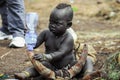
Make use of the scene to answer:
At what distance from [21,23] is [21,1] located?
1.10 ft

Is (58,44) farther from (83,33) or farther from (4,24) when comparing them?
(83,33)

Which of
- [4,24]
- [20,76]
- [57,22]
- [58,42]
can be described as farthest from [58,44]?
[4,24]

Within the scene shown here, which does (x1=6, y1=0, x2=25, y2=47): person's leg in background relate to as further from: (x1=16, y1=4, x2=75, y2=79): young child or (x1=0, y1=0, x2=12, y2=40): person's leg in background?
(x1=16, y1=4, x2=75, y2=79): young child

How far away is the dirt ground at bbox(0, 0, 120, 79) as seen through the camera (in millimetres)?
5391

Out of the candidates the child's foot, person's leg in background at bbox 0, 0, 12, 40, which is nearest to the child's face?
the child's foot

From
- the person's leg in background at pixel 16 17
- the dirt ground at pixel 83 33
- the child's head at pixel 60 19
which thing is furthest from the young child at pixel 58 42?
the person's leg in background at pixel 16 17

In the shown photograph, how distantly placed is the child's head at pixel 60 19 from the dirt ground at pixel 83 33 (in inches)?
31.8

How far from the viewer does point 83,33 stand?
8.16 metres

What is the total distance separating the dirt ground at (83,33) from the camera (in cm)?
539

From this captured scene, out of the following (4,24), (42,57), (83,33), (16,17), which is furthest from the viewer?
(83,33)

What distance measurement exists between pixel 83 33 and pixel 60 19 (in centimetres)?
387

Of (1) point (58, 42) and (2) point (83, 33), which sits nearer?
(1) point (58, 42)

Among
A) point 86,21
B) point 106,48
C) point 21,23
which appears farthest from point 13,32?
point 86,21

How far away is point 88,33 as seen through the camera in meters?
8.17
